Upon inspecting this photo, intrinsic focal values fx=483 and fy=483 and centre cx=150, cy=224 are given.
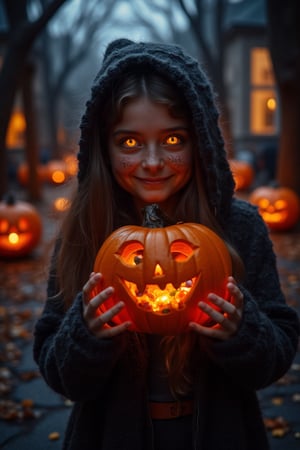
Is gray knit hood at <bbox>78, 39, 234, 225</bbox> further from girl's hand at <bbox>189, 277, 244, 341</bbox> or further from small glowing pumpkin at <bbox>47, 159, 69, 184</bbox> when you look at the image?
small glowing pumpkin at <bbox>47, 159, 69, 184</bbox>

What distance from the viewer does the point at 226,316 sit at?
61.8 inches

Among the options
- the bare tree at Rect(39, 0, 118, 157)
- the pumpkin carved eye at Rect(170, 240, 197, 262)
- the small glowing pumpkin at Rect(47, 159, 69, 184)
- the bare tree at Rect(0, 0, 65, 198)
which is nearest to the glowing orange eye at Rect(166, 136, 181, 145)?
the pumpkin carved eye at Rect(170, 240, 197, 262)

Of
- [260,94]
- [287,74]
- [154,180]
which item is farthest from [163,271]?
[260,94]

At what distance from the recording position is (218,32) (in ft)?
56.9

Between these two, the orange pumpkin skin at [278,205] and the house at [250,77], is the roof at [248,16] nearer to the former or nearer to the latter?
the house at [250,77]

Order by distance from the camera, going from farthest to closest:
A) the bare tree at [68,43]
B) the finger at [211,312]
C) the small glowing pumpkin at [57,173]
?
the bare tree at [68,43] → the small glowing pumpkin at [57,173] → the finger at [211,312]

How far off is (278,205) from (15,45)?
5.14m

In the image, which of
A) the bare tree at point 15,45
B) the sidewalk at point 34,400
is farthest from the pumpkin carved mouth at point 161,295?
the bare tree at point 15,45

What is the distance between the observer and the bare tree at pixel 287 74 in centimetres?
811

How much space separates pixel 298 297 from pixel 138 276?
14.5ft

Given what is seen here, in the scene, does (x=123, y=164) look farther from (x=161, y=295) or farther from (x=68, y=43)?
(x=68, y=43)

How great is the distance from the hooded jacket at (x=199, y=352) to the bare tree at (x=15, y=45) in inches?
166

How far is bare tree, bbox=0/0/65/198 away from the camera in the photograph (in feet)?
20.4

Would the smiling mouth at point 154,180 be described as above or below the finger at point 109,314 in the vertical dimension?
above
